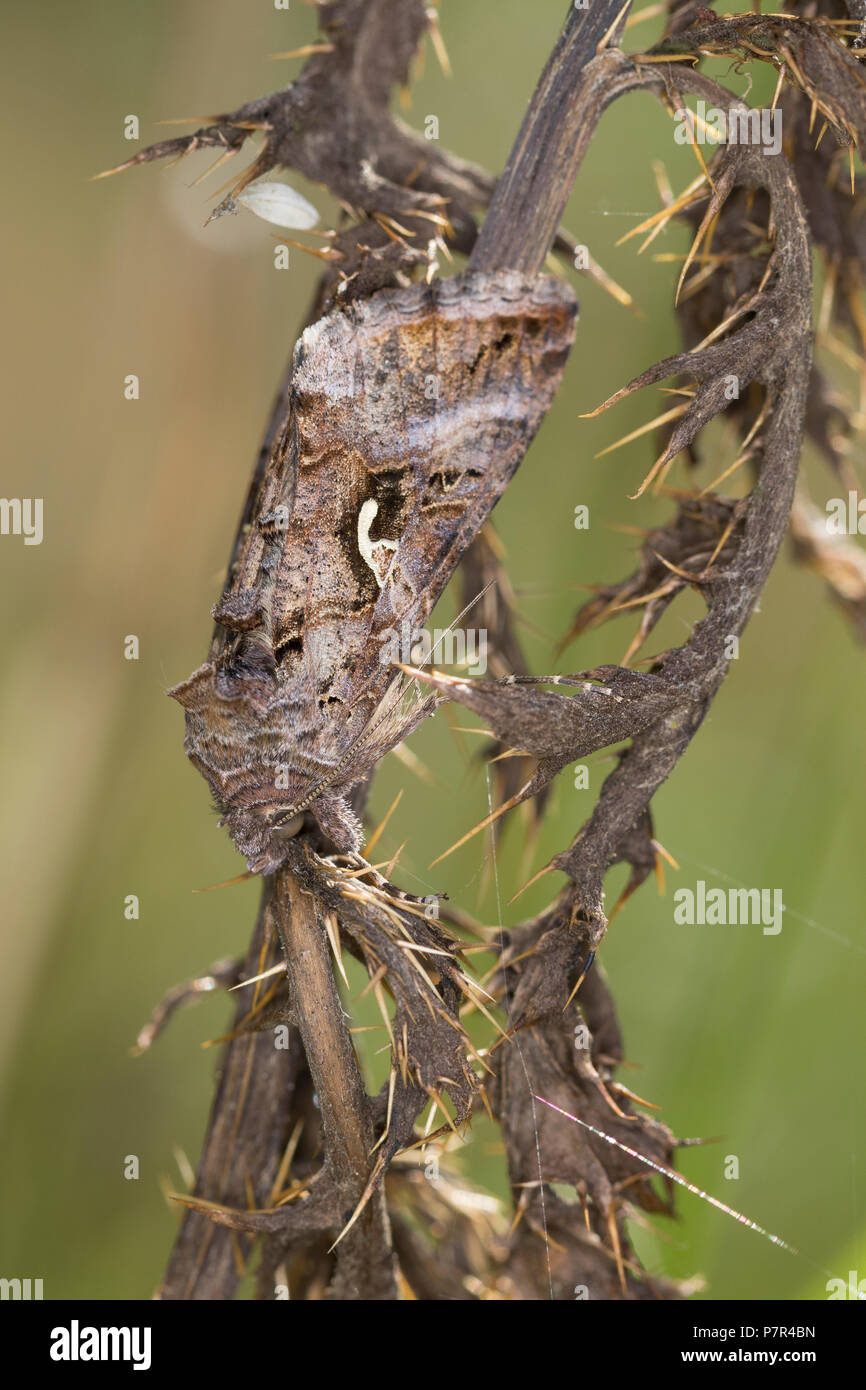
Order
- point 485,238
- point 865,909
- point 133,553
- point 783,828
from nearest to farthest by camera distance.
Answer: point 485,238 → point 865,909 → point 783,828 → point 133,553

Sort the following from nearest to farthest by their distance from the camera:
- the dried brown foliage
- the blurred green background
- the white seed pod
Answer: the dried brown foliage, the white seed pod, the blurred green background

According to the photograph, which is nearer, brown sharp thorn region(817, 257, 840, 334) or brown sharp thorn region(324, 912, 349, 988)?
brown sharp thorn region(324, 912, 349, 988)

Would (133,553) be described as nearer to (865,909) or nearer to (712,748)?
(712,748)

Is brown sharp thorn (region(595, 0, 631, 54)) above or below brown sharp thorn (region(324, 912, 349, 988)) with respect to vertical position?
above

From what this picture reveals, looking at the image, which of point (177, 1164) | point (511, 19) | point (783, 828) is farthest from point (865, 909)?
point (511, 19)

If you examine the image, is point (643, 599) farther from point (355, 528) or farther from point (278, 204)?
point (278, 204)

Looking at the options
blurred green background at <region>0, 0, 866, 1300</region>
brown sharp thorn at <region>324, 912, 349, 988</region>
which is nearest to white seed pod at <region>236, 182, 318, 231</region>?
brown sharp thorn at <region>324, 912, 349, 988</region>

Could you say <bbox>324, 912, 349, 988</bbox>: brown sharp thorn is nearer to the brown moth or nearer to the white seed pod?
the brown moth
